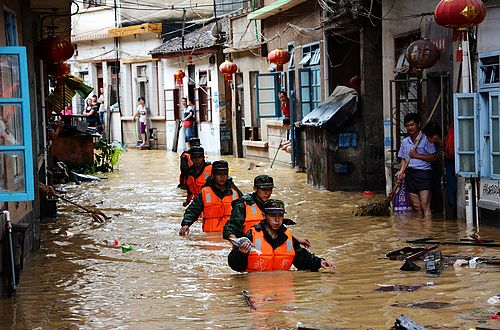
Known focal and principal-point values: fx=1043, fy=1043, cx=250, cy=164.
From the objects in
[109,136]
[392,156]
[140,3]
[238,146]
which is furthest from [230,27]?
[392,156]

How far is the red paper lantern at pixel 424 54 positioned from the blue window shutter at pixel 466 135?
46.0 inches

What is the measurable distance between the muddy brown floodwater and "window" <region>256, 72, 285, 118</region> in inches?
391

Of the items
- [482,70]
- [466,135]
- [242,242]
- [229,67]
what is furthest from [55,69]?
[242,242]

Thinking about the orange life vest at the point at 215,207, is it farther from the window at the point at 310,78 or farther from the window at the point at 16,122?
the window at the point at 310,78

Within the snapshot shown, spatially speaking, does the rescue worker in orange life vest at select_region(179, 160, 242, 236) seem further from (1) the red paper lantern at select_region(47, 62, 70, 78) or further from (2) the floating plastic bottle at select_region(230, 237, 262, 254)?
(1) the red paper lantern at select_region(47, 62, 70, 78)

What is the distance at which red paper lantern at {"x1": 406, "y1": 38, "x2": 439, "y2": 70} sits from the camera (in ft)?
50.4

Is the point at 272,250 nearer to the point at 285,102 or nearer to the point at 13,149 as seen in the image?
the point at 13,149

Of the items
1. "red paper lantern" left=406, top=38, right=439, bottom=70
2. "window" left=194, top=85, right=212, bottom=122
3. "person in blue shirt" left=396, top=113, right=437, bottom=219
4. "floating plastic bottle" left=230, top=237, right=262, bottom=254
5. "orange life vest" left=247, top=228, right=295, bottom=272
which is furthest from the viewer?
→ "window" left=194, top=85, right=212, bottom=122

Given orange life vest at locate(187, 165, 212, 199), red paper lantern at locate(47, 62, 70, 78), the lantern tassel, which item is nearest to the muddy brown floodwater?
orange life vest at locate(187, 165, 212, 199)

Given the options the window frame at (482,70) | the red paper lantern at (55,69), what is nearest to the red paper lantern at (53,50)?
the red paper lantern at (55,69)

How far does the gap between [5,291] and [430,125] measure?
24.7 ft

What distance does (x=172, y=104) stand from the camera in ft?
131

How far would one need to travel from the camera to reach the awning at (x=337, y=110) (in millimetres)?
20406

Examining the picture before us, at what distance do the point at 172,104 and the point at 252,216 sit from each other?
95.3 ft
